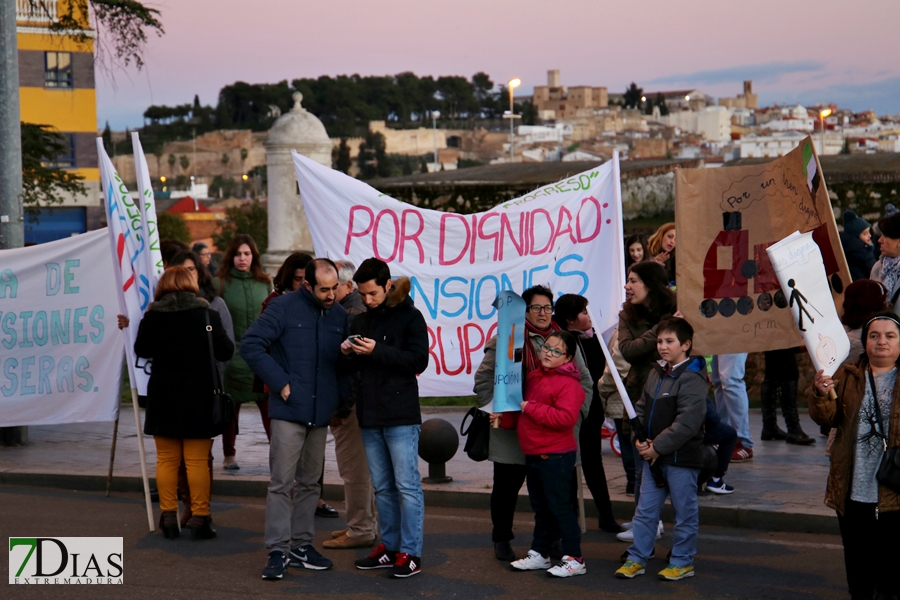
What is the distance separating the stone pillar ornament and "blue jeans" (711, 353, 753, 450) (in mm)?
9127

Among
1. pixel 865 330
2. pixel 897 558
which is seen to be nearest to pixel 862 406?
pixel 865 330

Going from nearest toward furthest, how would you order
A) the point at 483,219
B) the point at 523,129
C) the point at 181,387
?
the point at 181,387 < the point at 483,219 < the point at 523,129

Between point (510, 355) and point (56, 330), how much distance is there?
4.50 metres

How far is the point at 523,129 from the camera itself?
5655 inches

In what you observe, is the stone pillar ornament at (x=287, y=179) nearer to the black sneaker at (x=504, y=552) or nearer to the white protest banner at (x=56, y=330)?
the white protest banner at (x=56, y=330)

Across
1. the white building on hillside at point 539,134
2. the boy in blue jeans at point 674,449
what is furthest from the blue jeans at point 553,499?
the white building on hillside at point 539,134

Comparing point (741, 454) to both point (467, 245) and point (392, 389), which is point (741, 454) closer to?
point (467, 245)

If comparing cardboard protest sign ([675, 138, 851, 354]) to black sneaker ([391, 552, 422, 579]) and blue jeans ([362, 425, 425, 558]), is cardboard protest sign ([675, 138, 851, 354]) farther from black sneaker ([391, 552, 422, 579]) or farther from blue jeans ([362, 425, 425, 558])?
black sneaker ([391, 552, 422, 579])

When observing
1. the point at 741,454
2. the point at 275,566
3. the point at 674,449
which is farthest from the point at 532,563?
the point at 741,454

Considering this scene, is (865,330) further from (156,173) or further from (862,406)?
(156,173)

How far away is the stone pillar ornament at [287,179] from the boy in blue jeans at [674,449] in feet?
36.6

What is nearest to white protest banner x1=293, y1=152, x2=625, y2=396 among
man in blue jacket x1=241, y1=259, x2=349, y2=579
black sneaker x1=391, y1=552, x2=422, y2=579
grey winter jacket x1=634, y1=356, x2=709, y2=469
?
man in blue jacket x1=241, y1=259, x2=349, y2=579

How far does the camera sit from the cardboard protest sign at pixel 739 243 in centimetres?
662

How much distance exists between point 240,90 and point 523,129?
58838 millimetres
